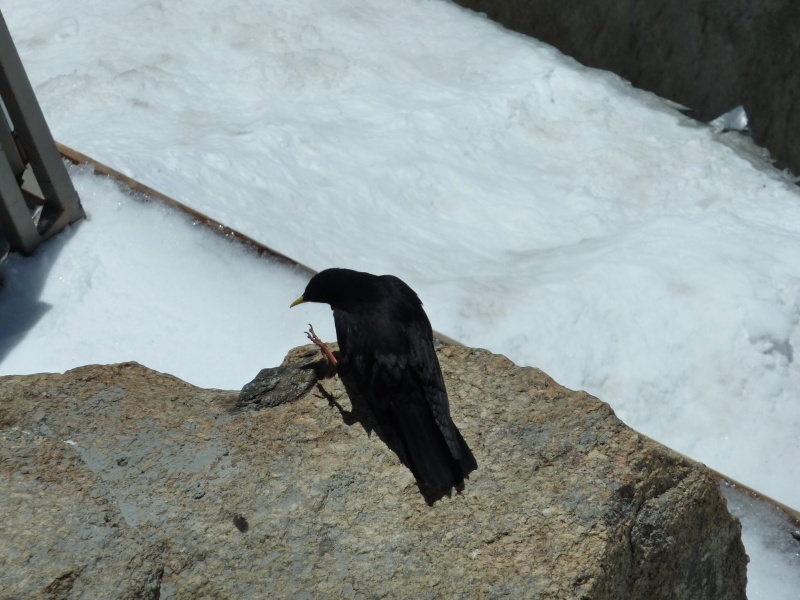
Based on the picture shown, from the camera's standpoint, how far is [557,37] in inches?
322

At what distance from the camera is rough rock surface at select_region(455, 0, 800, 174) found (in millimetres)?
7258

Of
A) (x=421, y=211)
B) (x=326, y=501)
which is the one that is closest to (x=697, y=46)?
(x=421, y=211)

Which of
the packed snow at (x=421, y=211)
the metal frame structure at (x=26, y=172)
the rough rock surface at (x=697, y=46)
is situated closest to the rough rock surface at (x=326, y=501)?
the packed snow at (x=421, y=211)

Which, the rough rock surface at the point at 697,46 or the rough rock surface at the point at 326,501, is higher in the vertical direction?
the rough rock surface at the point at 326,501

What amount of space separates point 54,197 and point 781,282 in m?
3.96

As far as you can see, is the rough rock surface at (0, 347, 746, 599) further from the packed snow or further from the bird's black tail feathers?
the packed snow

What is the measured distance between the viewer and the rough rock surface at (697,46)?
7258 millimetres

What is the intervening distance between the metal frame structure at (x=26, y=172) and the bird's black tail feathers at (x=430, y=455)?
270 centimetres

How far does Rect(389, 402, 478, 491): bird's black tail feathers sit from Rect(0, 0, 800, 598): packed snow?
1699 mm

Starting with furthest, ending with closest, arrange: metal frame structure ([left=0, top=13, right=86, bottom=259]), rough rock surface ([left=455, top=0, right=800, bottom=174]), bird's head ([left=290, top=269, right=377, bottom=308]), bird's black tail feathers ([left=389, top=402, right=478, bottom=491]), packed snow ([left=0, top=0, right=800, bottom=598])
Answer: rough rock surface ([left=455, top=0, right=800, bottom=174]) → packed snow ([left=0, top=0, right=800, bottom=598]) → metal frame structure ([left=0, top=13, right=86, bottom=259]) → bird's head ([left=290, top=269, right=377, bottom=308]) → bird's black tail feathers ([left=389, top=402, right=478, bottom=491])

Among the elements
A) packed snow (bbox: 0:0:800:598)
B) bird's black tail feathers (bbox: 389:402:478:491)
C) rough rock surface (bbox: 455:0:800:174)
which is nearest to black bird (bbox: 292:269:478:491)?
bird's black tail feathers (bbox: 389:402:478:491)

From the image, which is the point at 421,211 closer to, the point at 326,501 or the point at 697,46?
the point at 697,46

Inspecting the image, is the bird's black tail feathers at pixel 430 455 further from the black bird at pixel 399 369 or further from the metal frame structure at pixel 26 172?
the metal frame structure at pixel 26 172

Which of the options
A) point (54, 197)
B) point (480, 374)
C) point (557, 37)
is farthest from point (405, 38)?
point (480, 374)
